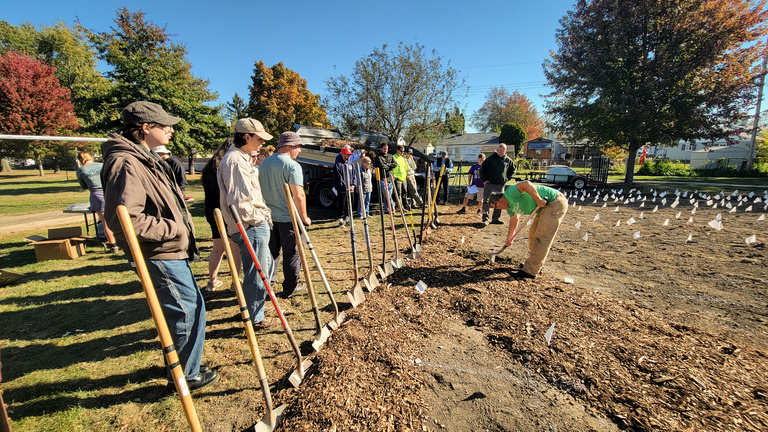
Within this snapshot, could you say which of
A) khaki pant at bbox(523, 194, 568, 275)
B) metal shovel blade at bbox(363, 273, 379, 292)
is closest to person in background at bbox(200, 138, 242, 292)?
metal shovel blade at bbox(363, 273, 379, 292)

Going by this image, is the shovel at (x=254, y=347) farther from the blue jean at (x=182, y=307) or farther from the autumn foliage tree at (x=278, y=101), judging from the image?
the autumn foliage tree at (x=278, y=101)

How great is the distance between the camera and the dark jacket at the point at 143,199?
6.34ft

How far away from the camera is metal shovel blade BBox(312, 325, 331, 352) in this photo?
9.64ft

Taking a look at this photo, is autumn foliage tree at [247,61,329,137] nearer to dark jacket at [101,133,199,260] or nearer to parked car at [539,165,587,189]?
parked car at [539,165,587,189]

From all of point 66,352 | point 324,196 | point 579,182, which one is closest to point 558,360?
point 66,352

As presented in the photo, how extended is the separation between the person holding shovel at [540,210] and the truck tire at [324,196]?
253 inches

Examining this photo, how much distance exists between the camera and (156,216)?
214 cm

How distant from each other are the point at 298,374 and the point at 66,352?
2.50 m

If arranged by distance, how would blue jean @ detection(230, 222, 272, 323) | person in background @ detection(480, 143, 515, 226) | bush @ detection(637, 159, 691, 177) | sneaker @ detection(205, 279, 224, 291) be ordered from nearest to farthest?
blue jean @ detection(230, 222, 272, 323) → sneaker @ detection(205, 279, 224, 291) → person in background @ detection(480, 143, 515, 226) → bush @ detection(637, 159, 691, 177)

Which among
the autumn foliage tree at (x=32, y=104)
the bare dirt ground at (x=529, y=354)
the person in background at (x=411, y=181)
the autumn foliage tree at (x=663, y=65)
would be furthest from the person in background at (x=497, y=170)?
the autumn foliage tree at (x=32, y=104)

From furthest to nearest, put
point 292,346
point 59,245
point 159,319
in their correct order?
point 59,245
point 292,346
point 159,319

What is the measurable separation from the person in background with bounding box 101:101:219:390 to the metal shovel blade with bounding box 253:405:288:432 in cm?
80

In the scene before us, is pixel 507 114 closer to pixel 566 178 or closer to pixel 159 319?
pixel 566 178

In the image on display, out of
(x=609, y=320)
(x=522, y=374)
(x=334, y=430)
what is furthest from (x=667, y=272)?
(x=334, y=430)
